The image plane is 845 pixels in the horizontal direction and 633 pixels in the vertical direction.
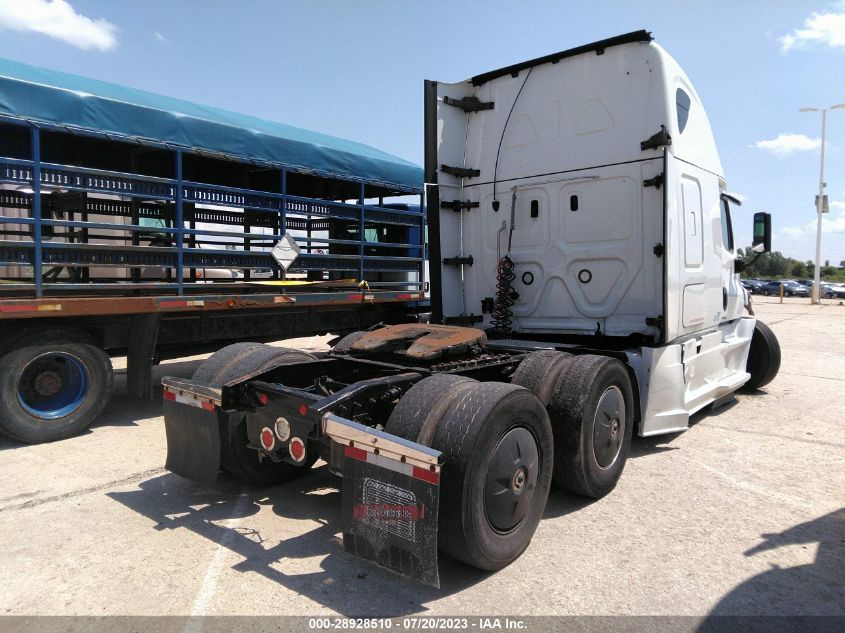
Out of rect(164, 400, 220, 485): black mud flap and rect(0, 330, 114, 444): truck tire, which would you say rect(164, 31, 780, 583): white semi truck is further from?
rect(0, 330, 114, 444): truck tire

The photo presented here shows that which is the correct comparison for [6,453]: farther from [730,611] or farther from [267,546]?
[730,611]

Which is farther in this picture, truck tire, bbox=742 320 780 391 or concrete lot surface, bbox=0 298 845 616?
truck tire, bbox=742 320 780 391

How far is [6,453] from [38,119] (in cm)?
286

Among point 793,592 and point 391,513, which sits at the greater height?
point 391,513

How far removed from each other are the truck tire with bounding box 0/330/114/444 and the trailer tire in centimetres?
201

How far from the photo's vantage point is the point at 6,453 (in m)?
5.08

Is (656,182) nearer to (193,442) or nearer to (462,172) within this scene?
(462,172)

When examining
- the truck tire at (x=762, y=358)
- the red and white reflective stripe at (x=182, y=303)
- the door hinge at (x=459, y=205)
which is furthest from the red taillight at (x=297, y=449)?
the truck tire at (x=762, y=358)

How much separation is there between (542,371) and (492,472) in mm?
1238

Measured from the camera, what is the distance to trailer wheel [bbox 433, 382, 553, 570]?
2.91 metres

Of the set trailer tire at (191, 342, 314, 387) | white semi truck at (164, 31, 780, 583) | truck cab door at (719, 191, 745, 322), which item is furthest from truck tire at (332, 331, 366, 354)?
truck cab door at (719, 191, 745, 322)

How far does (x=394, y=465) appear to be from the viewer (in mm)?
2838

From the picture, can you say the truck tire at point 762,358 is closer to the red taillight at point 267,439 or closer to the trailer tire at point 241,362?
the trailer tire at point 241,362

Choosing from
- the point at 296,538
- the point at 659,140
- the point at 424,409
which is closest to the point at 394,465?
the point at 424,409
